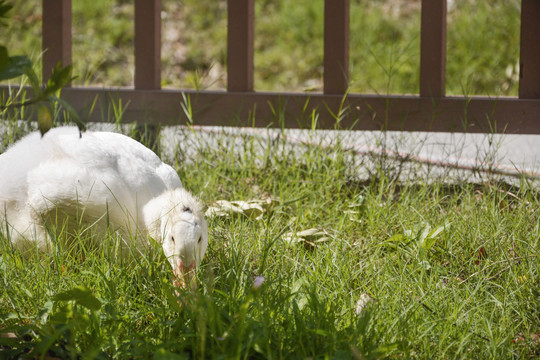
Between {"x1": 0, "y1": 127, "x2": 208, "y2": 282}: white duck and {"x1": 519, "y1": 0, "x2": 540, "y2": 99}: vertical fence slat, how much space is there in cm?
194

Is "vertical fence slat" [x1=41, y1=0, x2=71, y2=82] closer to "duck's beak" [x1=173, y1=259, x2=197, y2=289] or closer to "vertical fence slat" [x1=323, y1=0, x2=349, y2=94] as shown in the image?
"vertical fence slat" [x1=323, y1=0, x2=349, y2=94]

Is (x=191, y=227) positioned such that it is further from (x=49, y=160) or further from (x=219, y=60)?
(x=219, y=60)

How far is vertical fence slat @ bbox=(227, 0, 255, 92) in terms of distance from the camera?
3.36 m

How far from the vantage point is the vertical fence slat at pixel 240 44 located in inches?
132

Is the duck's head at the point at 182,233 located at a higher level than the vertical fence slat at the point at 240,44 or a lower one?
lower

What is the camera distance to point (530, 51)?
10.7ft

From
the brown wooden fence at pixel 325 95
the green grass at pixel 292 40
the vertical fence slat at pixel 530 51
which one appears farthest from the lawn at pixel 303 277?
the green grass at pixel 292 40

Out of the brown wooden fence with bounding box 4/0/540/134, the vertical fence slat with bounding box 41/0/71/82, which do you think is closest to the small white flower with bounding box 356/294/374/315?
the brown wooden fence with bounding box 4/0/540/134

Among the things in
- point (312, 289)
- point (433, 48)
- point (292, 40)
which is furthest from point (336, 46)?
point (292, 40)

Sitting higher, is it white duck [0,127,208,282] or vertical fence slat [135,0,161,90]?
vertical fence slat [135,0,161,90]

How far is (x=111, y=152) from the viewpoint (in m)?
2.40

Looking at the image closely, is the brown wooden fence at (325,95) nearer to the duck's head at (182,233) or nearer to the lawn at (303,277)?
the lawn at (303,277)

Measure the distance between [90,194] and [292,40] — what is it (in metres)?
5.23

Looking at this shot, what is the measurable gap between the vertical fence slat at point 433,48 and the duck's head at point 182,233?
1654mm
